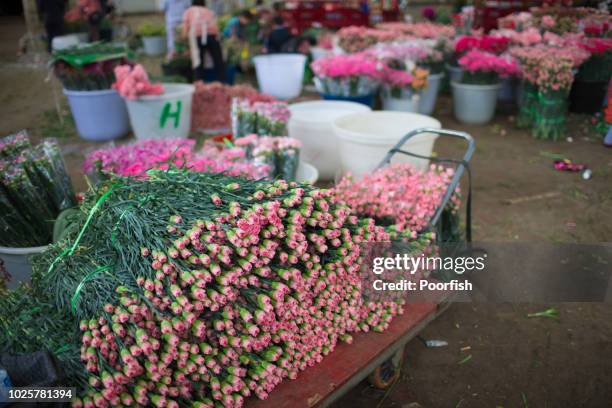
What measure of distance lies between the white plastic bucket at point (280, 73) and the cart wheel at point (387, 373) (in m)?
6.30

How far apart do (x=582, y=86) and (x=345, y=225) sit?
5.45 metres

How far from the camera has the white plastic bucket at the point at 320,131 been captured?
4160 mm

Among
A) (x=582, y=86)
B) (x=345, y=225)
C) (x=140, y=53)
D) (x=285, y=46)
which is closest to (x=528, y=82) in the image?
(x=582, y=86)

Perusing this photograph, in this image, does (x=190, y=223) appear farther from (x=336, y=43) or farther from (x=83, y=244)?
(x=336, y=43)

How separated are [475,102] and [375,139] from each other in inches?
159

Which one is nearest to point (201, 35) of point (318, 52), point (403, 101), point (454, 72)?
point (318, 52)

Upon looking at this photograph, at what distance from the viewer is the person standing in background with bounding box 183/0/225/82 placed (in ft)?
22.1

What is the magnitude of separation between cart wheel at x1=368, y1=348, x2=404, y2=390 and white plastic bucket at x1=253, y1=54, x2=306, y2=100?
630cm

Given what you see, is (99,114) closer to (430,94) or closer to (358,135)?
(358,135)

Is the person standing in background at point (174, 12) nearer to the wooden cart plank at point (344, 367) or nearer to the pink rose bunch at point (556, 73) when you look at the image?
the pink rose bunch at point (556, 73)

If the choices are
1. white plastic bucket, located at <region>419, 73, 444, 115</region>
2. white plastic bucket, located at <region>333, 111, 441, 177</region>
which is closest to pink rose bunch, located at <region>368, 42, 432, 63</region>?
white plastic bucket, located at <region>419, 73, 444, 115</region>

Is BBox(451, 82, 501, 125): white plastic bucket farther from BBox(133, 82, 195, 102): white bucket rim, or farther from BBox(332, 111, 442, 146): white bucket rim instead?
BBox(133, 82, 195, 102): white bucket rim

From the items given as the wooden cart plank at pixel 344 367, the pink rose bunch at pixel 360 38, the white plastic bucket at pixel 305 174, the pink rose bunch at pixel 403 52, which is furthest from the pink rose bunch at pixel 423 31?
the wooden cart plank at pixel 344 367

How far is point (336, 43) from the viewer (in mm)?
8070
